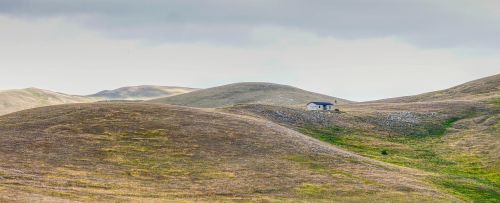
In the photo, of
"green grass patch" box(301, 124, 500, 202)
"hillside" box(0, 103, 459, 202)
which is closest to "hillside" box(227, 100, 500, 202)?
"green grass patch" box(301, 124, 500, 202)

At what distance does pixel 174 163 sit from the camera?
84.4m

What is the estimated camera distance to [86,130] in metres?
101

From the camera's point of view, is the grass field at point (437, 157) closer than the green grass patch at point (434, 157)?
No

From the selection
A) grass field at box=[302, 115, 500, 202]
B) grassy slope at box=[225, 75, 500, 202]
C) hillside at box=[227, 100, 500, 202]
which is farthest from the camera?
hillside at box=[227, 100, 500, 202]

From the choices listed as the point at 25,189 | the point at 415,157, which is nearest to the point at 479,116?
the point at 415,157

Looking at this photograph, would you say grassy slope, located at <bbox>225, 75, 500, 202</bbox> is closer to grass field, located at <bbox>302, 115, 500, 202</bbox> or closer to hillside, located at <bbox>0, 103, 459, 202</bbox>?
grass field, located at <bbox>302, 115, 500, 202</bbox>

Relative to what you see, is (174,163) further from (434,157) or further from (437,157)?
(437,157)

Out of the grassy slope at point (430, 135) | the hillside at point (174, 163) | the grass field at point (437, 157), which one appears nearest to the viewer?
the hillside at point (174, 163)

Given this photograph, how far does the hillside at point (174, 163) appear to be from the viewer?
67.8m

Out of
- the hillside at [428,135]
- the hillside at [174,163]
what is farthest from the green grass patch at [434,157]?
A: the hillside at [174,163]

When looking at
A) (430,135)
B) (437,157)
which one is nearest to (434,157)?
(437,157)

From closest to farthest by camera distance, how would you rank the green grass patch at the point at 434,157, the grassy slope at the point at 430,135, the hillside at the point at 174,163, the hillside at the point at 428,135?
the hillside at the point at 174,163, the green grass patch at the point at 434,157, the grassy slope at the point at 430,135, the hillside at the point at 428,135

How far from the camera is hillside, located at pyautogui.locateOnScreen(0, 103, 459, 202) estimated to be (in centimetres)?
6775

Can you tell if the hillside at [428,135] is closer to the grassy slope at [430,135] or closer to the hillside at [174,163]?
the grassy slope at [430,135]
